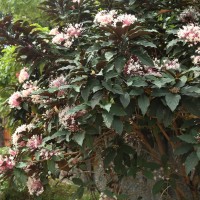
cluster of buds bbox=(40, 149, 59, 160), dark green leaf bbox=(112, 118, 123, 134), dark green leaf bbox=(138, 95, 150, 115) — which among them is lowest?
cluster of buds bbox=(40, 149, 59, 160)

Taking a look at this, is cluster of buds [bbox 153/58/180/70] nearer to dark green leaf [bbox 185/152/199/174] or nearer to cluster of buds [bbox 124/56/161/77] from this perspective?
cluster of buds [bbox 124/56/161/77]

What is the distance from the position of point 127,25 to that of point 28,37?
0.63m

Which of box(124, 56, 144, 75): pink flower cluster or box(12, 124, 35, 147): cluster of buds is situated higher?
box(124, 56, 144, 75): pink flower cluster

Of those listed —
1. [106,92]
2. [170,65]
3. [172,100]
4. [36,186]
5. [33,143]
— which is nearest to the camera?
[172,100]

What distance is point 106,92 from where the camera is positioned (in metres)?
1.54

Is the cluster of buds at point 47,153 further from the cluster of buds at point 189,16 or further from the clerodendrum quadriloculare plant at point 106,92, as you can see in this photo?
the cluster of buds at point 189,16

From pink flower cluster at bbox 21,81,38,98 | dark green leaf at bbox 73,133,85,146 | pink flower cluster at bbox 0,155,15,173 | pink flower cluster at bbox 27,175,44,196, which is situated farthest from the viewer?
pink flower cluster at bbox 21,81,38,98

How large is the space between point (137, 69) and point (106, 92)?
0.66ft

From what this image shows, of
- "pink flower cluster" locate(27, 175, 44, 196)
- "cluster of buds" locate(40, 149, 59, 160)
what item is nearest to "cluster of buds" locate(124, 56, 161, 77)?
"cluster of buds" locate(40, 149, 59, 160)

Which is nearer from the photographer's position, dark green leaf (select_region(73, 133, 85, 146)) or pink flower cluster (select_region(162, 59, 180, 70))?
dark green leaf (select_region(73, 133, 85, 146))

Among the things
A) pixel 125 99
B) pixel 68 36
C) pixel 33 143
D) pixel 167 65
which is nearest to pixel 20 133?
pixel 33 143

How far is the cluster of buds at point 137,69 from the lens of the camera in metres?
1.61

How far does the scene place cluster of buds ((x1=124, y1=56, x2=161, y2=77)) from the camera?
1.61 metres

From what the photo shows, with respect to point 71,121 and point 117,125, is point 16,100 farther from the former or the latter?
point 117,125
